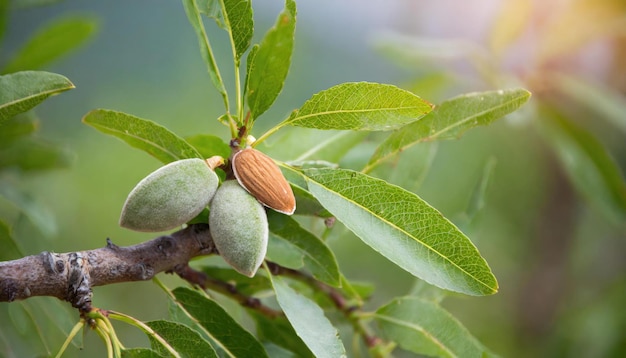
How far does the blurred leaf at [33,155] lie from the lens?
0.95 m

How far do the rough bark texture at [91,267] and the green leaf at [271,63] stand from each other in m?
0.13

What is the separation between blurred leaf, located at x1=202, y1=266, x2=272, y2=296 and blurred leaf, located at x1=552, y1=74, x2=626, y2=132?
82 centimetres

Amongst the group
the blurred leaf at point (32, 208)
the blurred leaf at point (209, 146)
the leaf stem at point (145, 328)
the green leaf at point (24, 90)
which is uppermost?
the blurred leaf at point (209, 146)

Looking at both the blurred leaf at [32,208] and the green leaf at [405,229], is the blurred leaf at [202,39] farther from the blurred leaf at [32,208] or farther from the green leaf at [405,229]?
the blurred leaf at [32,208]

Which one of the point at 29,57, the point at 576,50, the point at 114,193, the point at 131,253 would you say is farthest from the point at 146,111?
the point at 131,253

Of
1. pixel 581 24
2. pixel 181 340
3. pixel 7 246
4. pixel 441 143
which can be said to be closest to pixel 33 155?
pixel 7 246

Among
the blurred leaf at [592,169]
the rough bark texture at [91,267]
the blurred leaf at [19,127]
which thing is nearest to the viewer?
the rough bark texture at [91,267]

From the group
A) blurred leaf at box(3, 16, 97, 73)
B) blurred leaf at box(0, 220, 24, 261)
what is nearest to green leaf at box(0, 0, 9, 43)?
blurred leaf at box(3, 16, 97, 73)

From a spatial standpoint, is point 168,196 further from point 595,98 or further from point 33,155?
point 595,98

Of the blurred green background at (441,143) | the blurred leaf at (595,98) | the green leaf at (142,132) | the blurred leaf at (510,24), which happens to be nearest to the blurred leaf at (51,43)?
the blurred green background at (441,143)

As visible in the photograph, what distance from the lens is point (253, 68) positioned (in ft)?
1.73

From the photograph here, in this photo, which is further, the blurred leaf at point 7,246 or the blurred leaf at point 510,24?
the blurred leaf at point 510,24

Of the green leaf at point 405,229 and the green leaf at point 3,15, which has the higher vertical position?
the green leaf at point 405,229

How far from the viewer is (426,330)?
637mm
